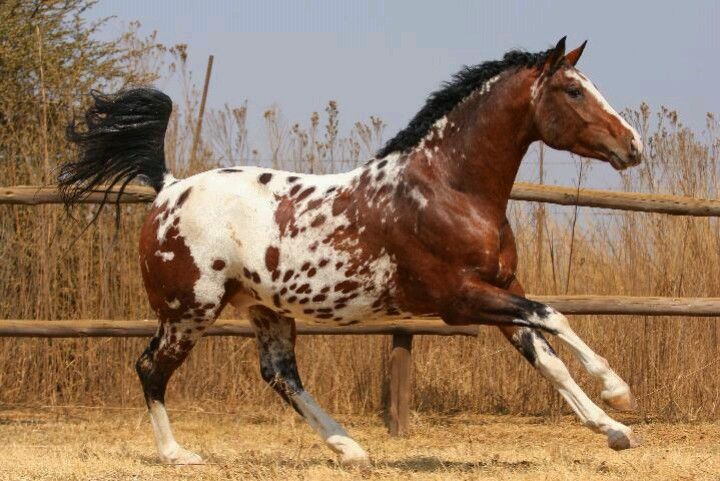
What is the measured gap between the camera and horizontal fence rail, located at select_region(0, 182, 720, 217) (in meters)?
8.10

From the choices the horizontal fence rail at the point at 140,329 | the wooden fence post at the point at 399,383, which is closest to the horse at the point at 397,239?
the horizontal fence rail at the point at 140,329

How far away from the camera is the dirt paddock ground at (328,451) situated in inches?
225

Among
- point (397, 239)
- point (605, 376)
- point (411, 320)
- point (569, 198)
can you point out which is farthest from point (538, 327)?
point (569, 198)

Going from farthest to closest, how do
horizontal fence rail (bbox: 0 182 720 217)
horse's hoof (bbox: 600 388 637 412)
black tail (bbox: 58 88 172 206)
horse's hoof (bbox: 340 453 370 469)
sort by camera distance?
horizontal fence rail (bbox: 0 182 720 217) → black tail (bbox: 58 88 172 206) → horse's hoof (bbox: 340 453 370 469) → horse's hoof (bbox: 600 388 637 412)

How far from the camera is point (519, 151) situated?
5.99 metres

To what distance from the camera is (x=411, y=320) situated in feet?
25.7

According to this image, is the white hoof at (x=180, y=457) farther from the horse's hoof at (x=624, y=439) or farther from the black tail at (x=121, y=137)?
the horse's hoof at (x=624, y=439)

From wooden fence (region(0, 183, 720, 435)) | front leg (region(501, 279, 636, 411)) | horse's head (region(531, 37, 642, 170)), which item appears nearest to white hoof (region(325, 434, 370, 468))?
front leg (region(501, 279, 636, 411))

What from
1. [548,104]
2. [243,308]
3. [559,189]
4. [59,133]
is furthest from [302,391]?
[59,133]

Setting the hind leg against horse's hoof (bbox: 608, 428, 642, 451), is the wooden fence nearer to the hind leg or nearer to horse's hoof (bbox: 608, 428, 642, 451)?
the hind leg

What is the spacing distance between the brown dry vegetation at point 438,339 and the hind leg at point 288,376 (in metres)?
2.03

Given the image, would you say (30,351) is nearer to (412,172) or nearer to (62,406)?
(62,406)

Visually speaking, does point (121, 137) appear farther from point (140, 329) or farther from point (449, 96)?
point (449, 96)

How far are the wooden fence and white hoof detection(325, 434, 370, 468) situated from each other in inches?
67.7
